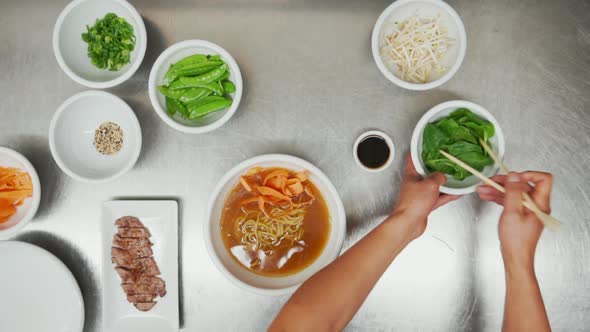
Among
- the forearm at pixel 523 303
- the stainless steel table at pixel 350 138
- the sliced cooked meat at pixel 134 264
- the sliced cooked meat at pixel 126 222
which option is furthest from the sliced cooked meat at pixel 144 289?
the forearm at pixel 523 303

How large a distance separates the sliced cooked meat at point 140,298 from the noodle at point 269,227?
0.39 m

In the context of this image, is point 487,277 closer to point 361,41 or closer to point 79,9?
point 361,41

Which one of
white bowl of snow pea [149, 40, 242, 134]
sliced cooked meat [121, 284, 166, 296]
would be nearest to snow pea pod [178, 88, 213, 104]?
white bowl of snow pea [149, 40, 242, 134]

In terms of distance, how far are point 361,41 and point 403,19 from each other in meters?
0.17

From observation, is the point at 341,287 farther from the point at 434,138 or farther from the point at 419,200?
the point at 434,138

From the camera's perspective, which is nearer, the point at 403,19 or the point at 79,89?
the point at 403,19

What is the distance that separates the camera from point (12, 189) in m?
1.54

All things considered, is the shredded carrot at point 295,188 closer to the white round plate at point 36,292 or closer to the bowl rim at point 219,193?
the bowl rim at point 219,193

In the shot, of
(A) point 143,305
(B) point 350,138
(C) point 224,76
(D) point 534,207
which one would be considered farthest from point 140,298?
(D) point 534,207

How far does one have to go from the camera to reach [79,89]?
1.67 m

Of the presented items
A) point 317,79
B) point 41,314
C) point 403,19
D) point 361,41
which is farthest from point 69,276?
point 403,19

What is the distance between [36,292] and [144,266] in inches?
16.2

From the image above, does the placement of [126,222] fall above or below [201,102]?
below

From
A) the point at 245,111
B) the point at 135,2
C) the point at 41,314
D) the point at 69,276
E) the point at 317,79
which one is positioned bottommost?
the point at 41,314
